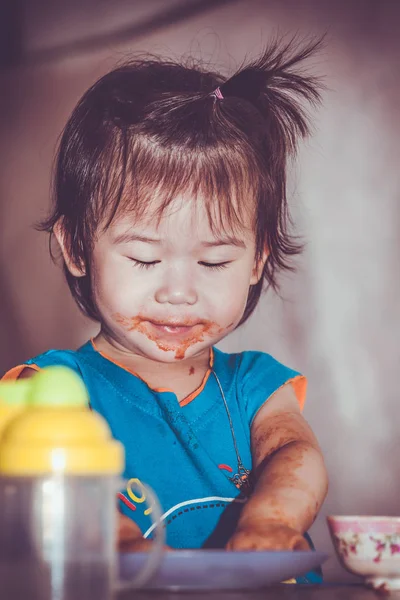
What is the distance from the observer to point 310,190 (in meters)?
1.75

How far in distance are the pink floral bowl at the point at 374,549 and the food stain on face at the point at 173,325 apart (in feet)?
1.53

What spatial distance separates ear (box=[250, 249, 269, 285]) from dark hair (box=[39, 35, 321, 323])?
13 millimetres

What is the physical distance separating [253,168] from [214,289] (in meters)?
0.19

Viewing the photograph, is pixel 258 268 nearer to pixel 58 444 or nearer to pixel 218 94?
pixel 218 94

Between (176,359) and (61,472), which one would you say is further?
(176,359)

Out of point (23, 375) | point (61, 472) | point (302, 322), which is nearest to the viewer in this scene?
point (61, 472)

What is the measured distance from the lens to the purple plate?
27.1 inches

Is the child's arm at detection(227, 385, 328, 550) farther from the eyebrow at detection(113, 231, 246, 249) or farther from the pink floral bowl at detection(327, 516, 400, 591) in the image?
the eyebrow at detection(113, 231, 246, 249)

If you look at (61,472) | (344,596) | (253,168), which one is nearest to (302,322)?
(253,168)

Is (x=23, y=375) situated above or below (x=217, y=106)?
below

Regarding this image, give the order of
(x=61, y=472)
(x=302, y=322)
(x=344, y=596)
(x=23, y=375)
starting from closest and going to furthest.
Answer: (x=61, y=472)
(x=344, y=596)
(x=23, y=375)
(x=302, y=322)

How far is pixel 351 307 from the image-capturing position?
1741mm

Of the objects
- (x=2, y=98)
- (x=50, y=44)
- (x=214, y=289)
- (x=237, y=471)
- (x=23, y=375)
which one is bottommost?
(x=237, y=471)

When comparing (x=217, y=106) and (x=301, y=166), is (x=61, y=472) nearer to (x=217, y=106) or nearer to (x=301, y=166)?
(x=217, y=106)
